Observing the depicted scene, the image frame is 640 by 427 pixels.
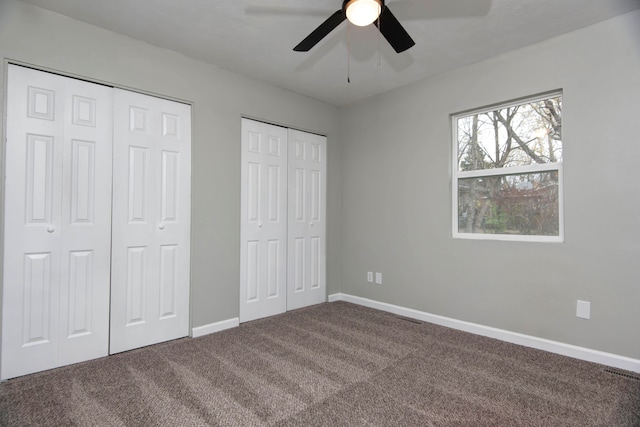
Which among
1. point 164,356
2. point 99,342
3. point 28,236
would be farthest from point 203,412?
point 28,236

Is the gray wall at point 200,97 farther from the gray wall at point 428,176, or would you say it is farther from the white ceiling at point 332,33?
the white ceiling at point 332,33

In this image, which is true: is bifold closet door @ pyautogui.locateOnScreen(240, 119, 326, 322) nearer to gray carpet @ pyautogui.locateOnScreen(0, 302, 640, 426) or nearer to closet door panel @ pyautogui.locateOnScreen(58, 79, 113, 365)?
gray carpet @ pyautogui.locateOnScreen(0, 302, 640, 426)

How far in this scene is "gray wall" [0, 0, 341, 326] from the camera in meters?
2.32

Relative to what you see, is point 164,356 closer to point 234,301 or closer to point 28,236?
point 234,301

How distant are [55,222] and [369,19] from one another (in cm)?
255

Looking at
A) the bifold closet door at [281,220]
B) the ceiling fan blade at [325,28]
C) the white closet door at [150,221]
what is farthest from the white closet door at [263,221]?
the ceiling fan blade at [325,28]

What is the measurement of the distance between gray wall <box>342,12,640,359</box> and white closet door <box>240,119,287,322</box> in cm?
104

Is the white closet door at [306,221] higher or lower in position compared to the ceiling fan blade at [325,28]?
lower

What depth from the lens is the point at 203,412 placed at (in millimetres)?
1844

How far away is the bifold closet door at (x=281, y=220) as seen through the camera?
3.50m

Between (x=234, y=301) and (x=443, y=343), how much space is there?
203 centimetres

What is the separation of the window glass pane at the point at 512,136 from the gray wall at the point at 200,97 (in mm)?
1900

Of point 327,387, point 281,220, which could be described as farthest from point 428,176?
point 327,387

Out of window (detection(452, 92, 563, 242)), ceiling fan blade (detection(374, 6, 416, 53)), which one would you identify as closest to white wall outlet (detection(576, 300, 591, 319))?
window (detection(452, 92, 563, 242))
